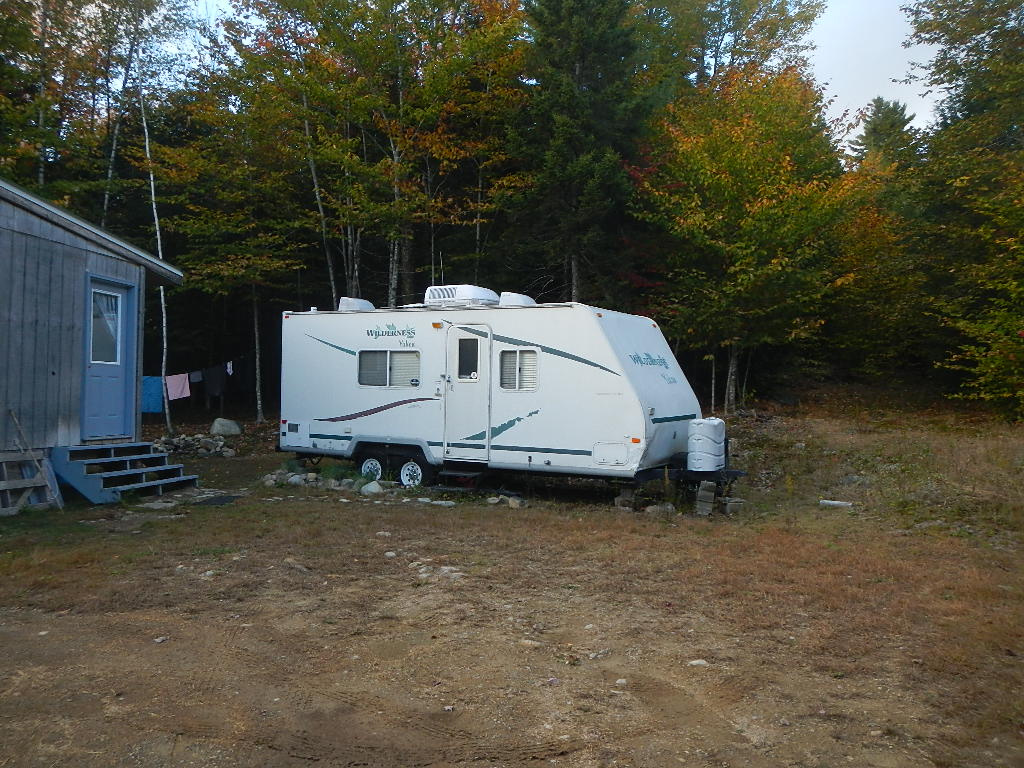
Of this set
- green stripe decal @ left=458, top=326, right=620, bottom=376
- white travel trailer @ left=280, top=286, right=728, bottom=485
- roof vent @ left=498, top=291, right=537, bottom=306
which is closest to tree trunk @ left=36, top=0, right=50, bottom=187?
white travel trailer @ left=280, top=286, right=728, bottom=485

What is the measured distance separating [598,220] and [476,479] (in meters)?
9.09

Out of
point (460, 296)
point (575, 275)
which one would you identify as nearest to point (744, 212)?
point (575, 275)

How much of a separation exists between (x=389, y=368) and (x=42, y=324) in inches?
180

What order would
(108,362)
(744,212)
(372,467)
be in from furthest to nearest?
(744,212), (372,467), (108,362)

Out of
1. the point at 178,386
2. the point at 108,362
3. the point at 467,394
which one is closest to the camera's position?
the point at 108,362

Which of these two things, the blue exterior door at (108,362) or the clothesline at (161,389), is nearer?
the blue exterior door at (108,362)

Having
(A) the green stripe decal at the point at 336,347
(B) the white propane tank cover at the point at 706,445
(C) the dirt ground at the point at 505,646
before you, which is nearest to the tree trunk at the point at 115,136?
(A) the green stripe decal at the point at 336,347

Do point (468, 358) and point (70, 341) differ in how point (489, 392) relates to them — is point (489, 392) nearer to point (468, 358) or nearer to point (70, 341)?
point (468, 358)

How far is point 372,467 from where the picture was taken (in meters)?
12.5

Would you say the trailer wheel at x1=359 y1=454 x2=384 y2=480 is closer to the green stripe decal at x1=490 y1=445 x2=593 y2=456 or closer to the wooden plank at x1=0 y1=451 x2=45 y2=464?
the green stripe decal at x1=490 y1=445 x2=593 y2=456

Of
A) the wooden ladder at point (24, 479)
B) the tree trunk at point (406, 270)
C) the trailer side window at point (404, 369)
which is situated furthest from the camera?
the tree trunk at point (406, 270)

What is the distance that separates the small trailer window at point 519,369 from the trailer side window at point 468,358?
1.42 ft

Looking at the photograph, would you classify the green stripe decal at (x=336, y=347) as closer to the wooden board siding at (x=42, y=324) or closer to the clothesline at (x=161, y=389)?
the wooden board siding at (x=42, y=324)

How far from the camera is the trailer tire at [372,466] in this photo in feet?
40.7
